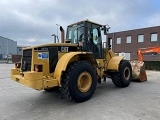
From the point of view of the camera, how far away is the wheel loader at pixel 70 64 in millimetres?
5496

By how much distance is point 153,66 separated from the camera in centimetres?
1884

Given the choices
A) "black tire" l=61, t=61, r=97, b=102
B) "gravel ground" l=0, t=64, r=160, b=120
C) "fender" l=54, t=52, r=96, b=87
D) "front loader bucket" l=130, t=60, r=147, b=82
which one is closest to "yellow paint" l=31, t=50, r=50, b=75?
"fender" l=54, t=52, r=96, b=87

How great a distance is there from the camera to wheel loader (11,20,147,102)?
5496 millimetres

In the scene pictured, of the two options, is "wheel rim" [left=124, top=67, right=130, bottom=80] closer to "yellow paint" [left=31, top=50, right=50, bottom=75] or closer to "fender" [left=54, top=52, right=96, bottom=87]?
"fender" [left=54, top=52, right=96, bottom=87]

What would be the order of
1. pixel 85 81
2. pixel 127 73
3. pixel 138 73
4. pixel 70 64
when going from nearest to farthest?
pixel 70 64
pixel 85 81
pixel 127 73
pixel 138 73

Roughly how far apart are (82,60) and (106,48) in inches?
83.0

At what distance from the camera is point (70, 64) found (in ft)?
19.4

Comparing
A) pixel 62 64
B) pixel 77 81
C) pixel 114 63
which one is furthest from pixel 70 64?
pixel 114 63

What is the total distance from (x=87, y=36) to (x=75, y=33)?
62 centimetres

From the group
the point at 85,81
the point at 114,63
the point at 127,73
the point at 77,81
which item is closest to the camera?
the point at 77,81

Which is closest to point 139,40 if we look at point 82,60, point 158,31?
point 158,31

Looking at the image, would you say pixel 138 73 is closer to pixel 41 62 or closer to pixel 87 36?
pixel 87 36

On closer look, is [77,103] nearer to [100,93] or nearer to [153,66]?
[100,93]

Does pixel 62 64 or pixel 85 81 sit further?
pixel 85 81
